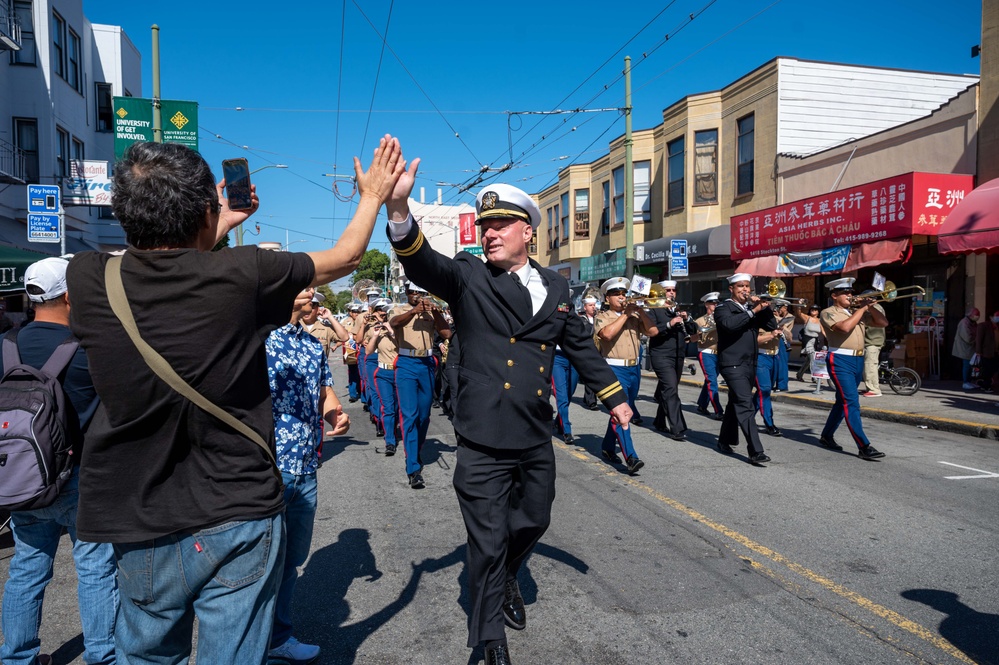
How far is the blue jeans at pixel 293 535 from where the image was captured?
10.6 ft

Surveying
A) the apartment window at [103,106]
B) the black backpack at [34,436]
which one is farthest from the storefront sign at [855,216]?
the apartment window at [103,106]

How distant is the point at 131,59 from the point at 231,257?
100 feet

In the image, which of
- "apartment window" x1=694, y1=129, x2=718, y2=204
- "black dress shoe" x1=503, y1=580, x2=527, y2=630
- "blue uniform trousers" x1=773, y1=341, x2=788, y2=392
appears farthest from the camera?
"apartment window" x1=694, y1=129, x2=718, y2=204

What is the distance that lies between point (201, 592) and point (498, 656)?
5.50 ft

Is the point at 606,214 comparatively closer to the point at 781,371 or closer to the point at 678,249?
the point at 678,249

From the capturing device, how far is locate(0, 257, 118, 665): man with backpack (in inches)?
115

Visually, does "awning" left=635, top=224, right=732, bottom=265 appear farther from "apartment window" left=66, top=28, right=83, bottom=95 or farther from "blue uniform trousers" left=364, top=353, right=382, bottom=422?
"apartment window" left=66, top=28, right=83, bottom=95

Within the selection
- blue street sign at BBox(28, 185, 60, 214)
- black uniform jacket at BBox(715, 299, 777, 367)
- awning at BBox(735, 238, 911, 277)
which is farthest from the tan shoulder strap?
awning at BBox(735, 238, 911, 277)

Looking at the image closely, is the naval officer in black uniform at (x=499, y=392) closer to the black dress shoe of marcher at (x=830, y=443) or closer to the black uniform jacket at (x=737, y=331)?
the black uniform jacket at (x=737, y=331)

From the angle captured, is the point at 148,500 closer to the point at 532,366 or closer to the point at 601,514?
the point at 532,366

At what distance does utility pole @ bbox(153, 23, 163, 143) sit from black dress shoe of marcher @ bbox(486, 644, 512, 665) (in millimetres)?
12405

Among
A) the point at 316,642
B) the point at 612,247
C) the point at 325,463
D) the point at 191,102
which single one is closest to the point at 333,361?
the point at 612,247

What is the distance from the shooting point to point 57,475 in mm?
2986

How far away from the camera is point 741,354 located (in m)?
7.93
